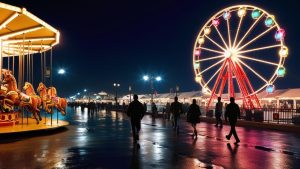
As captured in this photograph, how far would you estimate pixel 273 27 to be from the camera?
109 feet

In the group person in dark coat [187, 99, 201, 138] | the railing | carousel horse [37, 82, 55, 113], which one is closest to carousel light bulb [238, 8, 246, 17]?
the railing

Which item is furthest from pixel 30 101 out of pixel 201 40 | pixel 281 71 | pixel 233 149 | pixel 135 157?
pixel 201 40

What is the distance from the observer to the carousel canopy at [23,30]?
17.1 m

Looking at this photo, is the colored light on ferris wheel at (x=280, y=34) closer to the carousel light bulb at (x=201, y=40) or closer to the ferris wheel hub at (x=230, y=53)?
the ferris wheel hub at (x=230, y=53)

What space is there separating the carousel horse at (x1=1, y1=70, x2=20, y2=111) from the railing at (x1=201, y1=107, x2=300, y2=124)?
15166mm

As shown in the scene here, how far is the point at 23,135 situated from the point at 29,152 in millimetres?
5867

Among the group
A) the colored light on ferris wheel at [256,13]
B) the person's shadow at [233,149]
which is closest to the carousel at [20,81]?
the person's shadow at [233,149]

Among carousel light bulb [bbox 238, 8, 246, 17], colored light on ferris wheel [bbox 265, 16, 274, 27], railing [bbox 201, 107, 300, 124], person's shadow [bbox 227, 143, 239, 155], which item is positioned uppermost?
carousel light bulb [bbox 238, 8, 246, 17]

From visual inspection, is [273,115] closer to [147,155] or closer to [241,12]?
[147,155]

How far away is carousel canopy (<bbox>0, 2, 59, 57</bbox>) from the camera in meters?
17.1

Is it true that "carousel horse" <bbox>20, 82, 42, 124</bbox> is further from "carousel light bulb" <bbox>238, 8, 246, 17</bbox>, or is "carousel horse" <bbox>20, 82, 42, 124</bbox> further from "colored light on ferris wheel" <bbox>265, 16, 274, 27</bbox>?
"carousel light bulb" <bbox>238, 8, 246, 17</bbox>

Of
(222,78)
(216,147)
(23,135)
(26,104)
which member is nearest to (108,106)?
(222,78)

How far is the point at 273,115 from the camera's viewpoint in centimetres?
2352

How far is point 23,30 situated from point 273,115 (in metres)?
15.6
